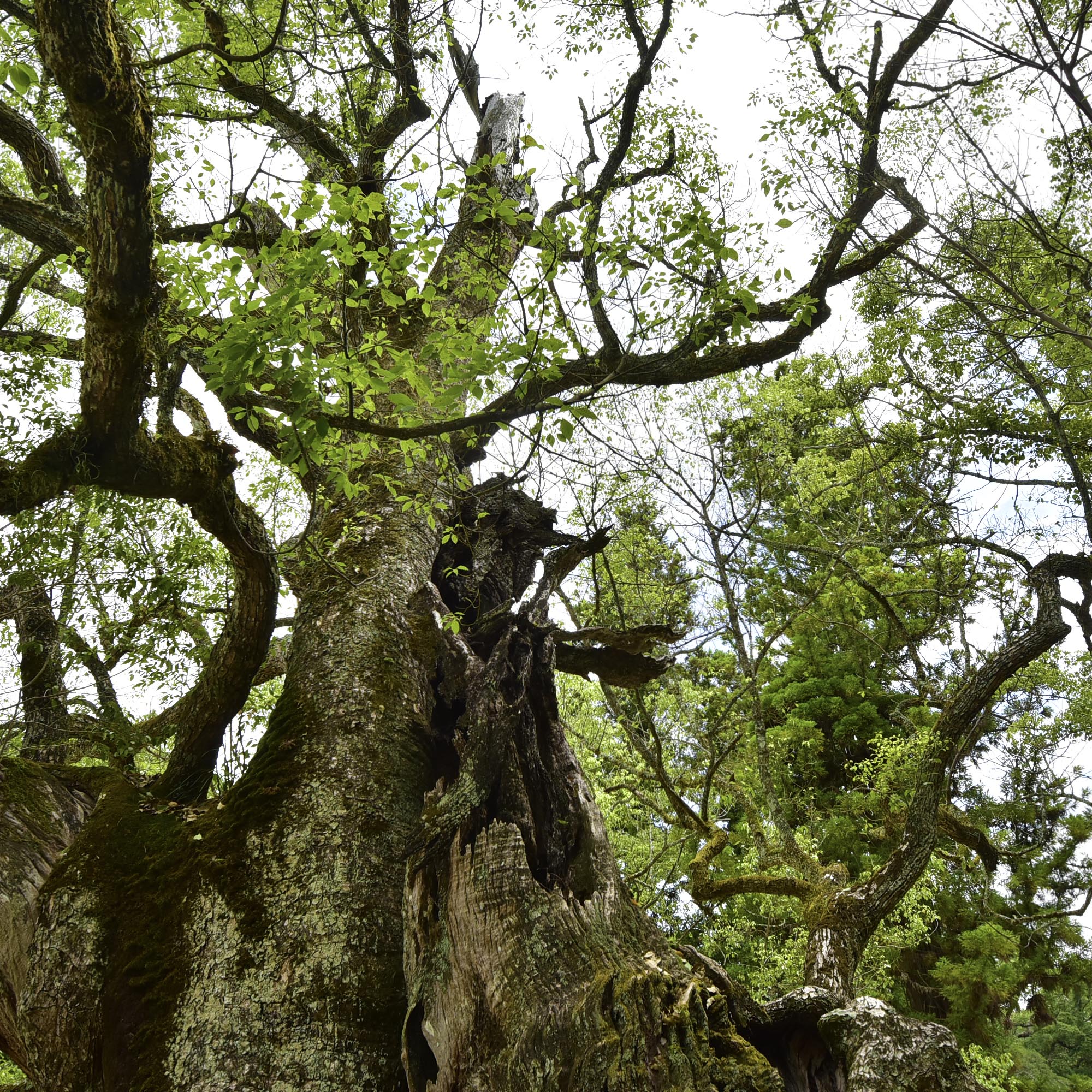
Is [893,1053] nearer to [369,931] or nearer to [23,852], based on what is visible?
[369,931]

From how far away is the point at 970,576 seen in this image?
10.9 meters

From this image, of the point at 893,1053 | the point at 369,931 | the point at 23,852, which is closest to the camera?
the point at 893,1053

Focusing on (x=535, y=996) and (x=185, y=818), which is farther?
(x=185, y=818)

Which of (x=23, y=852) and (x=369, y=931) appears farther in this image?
(x=23, y=852)

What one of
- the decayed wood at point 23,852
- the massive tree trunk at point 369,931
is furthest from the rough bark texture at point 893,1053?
the decayed wood at point 23,852

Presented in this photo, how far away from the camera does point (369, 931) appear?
132 inches

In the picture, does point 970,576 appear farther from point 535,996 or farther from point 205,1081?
point 205,1081

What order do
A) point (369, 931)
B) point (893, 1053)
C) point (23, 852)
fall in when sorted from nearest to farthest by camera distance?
point (893, 1053)
point (369, 931)
point (23, 852)

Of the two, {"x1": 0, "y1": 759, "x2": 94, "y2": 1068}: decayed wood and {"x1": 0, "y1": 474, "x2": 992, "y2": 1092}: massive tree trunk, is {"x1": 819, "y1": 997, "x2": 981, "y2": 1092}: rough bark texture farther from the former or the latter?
{"x1": 0, "y1": 759, "x2": 94, "y2": 1068}: decayed wood

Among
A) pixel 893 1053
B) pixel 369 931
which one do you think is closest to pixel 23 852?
pixel 369 931

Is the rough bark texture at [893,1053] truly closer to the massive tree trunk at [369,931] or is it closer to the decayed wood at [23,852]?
the massive tree trunk at [369,931]

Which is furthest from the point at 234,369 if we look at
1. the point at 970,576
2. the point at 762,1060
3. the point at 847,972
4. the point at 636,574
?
the point at 970,576

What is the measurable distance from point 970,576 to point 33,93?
483 inches

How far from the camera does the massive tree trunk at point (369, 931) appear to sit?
278cm
